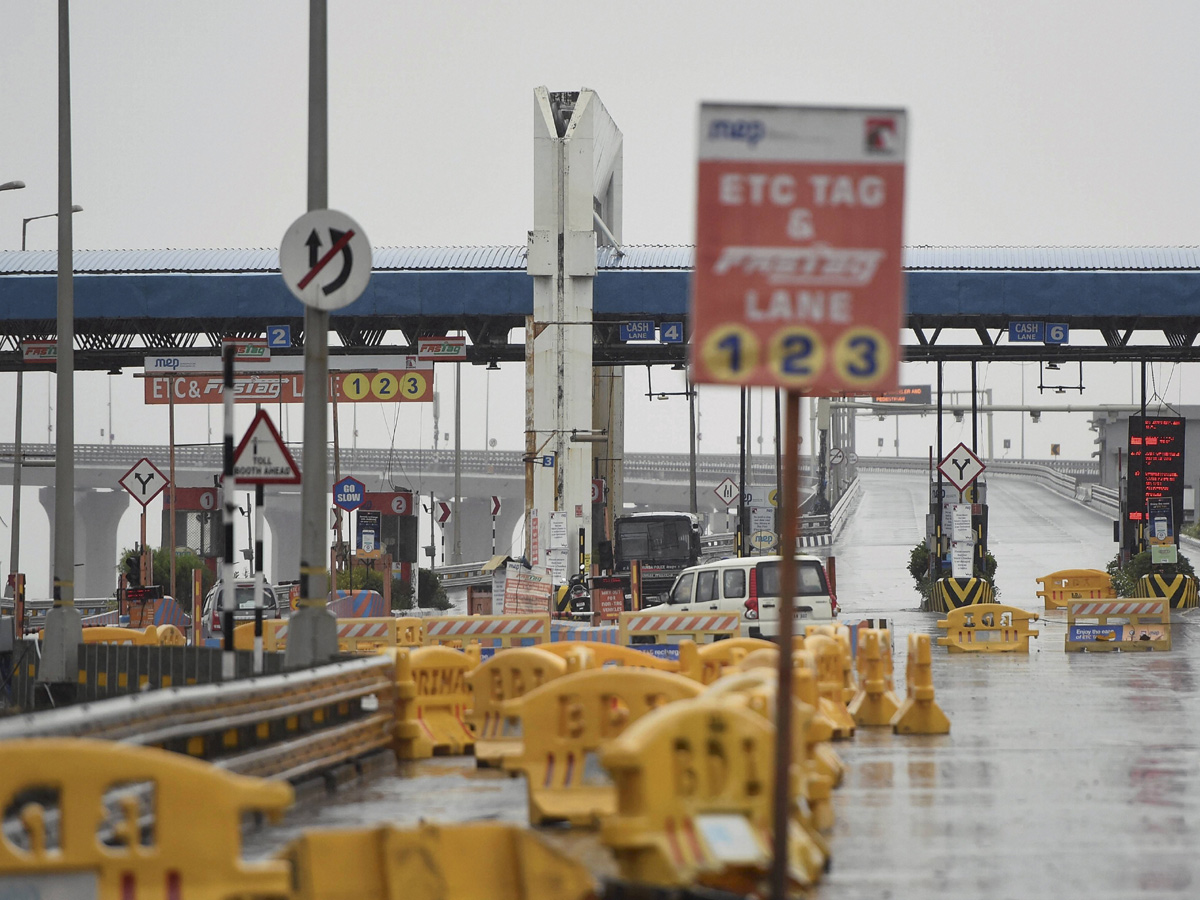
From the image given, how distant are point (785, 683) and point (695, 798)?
0.91m

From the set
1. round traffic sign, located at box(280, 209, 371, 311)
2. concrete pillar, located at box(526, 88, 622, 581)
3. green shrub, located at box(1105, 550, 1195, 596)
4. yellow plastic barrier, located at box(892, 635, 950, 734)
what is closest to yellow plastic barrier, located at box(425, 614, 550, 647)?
yellow plastic barrier, located at box(892, 635, 950, 734)

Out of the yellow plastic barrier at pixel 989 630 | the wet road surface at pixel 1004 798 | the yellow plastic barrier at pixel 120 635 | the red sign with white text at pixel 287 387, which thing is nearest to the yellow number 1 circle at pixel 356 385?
the red sign with white text at pixel 287 387

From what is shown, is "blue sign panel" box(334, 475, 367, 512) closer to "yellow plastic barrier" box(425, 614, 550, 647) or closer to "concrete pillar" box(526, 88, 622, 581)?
"concrete pillar" box(526, 88, 622, 581)

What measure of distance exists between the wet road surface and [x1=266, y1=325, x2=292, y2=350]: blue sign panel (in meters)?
22.2

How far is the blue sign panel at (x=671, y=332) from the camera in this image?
130ft

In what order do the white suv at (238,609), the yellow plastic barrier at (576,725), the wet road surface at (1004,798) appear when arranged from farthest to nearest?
the white suv at (238,609)
the yellow plastic barrier at (576,725)
the wet road surface at (1004,798)

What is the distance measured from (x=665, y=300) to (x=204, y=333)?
12273 millimetres

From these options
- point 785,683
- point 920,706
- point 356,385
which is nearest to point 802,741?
point 785,683

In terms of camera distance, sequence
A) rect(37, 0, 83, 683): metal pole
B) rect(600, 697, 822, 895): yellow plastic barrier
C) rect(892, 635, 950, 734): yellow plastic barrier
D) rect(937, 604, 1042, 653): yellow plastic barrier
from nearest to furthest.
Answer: rect(600, 697, 822, 895): yellow plastic barrier → rect(892, 635, 950, 734): yellow plastic barrier → rect(37, 0, 83, 683): metal pole → rect(937, 604, 1042, 653): yellow plastic barrier

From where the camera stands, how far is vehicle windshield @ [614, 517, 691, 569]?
47625 mm

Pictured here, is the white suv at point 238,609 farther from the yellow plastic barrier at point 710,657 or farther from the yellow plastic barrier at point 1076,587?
the yellow plastic barrier at point 710,657

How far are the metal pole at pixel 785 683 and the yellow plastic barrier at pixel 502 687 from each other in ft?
19.9

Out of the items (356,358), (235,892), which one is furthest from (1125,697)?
(356,358)

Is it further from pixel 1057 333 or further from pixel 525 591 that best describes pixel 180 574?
pixel 1057 333
